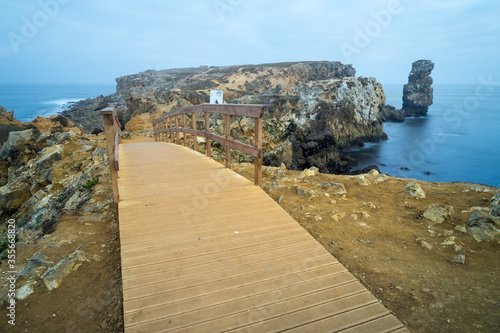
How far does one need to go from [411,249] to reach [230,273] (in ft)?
7.85

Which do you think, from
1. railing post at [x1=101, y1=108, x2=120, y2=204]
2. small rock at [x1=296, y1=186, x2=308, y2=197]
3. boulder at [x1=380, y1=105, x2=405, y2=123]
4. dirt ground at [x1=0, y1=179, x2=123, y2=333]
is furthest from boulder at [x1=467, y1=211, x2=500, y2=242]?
boulder at [x1=380, y1=105, x2=405, y2=123]

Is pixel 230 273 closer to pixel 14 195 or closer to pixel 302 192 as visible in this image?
pixel 302 192

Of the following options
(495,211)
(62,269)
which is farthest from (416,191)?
(62,269)

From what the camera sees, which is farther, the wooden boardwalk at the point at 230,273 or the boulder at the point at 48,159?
the boulder at the point at 48,159

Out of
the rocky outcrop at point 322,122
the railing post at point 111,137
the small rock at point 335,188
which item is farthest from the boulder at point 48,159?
the rocky outcrop at point 322,122

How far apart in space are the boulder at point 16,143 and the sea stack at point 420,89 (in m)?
81.4

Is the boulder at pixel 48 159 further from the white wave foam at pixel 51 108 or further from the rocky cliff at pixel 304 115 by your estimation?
the white wave foam at pixel 51 108

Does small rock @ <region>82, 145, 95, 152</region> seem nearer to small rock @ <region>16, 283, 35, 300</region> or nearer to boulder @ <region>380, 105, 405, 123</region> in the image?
small rock @ <region>16, 283, 35, 300</region>

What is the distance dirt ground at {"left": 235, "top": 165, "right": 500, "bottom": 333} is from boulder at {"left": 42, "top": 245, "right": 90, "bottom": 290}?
9.87ft

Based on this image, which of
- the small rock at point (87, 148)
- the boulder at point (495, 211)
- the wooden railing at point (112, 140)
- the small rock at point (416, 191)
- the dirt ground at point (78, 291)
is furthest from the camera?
the small rock at point (87, 148)

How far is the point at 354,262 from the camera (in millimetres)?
3207

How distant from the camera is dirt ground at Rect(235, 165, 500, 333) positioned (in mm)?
2463

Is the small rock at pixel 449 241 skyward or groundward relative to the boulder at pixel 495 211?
groundward

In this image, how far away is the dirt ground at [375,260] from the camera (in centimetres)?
243
